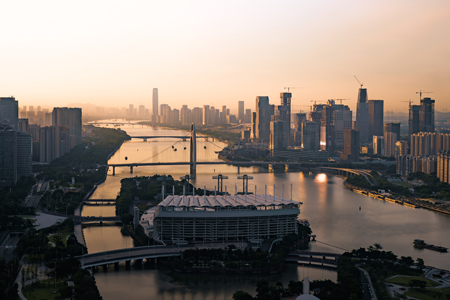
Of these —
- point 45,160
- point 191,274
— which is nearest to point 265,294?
point 191,274

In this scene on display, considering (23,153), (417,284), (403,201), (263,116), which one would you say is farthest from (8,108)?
(417,284)

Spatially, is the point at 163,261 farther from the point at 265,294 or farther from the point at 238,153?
the point at 238,153

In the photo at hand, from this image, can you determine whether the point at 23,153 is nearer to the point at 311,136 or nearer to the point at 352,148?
the point at 352,148

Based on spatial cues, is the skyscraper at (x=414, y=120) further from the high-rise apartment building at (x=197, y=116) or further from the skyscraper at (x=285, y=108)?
the high-rise apartment building at (x=197, y=116)

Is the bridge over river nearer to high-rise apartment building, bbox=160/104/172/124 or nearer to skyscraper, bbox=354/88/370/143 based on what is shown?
skyscraper, bbox=354/88/370/143

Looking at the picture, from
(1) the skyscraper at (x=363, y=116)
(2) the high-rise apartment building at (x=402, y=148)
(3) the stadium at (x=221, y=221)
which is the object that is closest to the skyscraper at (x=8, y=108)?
(3) the stadium at (x=221, y=221)

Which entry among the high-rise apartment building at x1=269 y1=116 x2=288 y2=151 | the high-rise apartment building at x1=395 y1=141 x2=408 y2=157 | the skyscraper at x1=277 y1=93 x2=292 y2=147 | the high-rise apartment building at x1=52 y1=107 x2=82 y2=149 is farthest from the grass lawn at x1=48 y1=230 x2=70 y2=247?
the skyscraper at x1=277 y1=93 x2=292 y2=147
